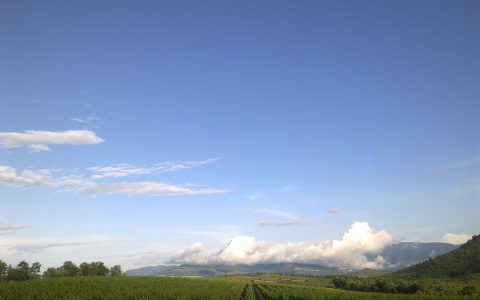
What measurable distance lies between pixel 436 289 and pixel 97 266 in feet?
408

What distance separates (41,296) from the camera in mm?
49562

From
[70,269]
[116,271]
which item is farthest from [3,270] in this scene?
[116,271]

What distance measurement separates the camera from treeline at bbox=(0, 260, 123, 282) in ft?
469

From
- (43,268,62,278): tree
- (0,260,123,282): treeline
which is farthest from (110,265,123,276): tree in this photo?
(43,268,62,278): tree

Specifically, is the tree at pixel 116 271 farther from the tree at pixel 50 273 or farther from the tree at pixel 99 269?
the tree at pixel 50 273

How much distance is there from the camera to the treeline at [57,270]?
143m

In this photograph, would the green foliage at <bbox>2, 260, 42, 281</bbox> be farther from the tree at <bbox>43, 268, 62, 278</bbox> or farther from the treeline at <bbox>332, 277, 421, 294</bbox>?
the treeline at <bbox>332, 277, 421, 294</bbox>

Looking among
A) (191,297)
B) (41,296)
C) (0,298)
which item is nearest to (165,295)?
(191,297)

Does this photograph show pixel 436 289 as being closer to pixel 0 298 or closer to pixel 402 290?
pixel 402 290

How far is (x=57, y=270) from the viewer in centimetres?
15625

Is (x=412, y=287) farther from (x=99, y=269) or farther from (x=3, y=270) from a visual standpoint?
(x=3, y=270)

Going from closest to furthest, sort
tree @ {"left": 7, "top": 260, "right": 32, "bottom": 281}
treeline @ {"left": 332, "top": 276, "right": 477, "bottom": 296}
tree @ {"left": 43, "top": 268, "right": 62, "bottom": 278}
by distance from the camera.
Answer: treeline @ {"left": 332, "top": 276, "right": 477, "bottom": 296}, tree @ {"left": 7, "top": 260, "right": 32, "bottom": 281}, tree @ {"left": 43, "top": 268, "right": 62, "bottom": 278}

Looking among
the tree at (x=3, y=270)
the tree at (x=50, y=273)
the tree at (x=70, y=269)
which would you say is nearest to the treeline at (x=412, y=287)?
the tree at (x=70, y=269)

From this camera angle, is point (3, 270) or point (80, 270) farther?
point (80, 270)
